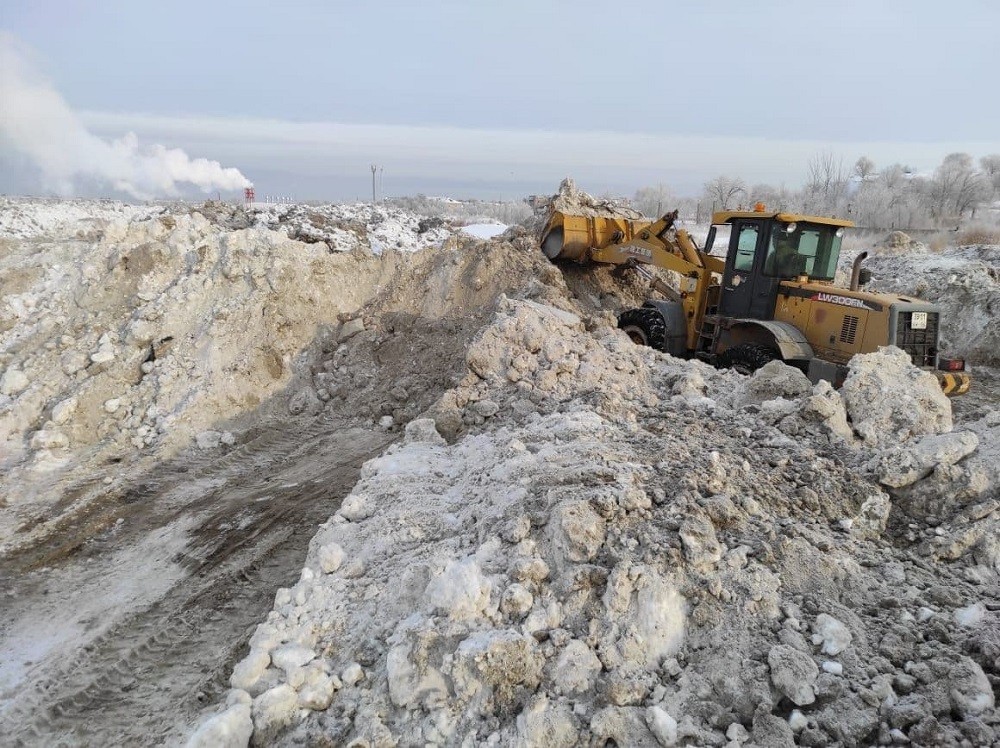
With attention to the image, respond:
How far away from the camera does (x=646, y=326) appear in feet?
30.0

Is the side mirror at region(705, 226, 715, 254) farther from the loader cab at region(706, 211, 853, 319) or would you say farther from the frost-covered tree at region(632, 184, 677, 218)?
the frost-covered tree at region(632, 184, 677, 218)

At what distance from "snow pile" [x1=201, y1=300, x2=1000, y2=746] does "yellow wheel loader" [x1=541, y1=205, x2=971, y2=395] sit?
2.29 metres

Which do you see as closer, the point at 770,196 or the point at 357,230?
the point at 357,230

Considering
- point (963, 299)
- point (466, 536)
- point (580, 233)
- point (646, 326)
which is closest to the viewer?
point (466, 536)

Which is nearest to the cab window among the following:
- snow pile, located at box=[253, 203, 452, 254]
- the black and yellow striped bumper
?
the black and yellow striped bumper

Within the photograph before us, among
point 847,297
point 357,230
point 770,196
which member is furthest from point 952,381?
point 770,196

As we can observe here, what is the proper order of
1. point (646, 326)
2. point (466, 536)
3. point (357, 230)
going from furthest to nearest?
point (357, 230), point (646, 326), point (466, 536)

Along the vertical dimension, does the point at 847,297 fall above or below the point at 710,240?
below

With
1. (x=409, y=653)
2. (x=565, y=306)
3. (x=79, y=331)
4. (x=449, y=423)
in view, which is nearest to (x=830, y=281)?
(x=565, y=306)

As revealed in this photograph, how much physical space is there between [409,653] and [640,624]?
3.61ft

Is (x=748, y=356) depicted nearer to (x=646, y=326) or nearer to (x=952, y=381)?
(x=646, y=326)

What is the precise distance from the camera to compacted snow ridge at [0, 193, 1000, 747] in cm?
296

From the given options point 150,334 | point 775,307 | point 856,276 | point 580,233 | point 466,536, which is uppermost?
point 580,233

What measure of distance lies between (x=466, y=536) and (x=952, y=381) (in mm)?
6119
